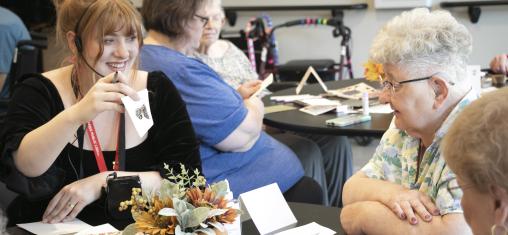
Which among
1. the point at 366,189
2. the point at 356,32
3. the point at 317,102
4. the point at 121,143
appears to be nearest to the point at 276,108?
the point at 317,102

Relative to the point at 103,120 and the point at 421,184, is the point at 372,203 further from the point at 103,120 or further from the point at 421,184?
the point at 103,120

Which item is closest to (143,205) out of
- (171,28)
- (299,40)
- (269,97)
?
(171,28)

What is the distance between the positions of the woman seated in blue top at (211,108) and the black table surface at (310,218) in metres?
0.70

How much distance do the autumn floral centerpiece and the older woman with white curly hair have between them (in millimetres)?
407

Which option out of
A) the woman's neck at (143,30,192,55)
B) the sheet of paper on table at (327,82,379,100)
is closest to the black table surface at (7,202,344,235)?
the woman's neck at (143,30,192,55)

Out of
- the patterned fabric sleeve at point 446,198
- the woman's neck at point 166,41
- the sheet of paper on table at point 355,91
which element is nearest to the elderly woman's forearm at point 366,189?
the patterned fabric sleeve at point 446,198

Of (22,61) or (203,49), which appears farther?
(22,61)

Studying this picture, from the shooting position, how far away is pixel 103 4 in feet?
6.43

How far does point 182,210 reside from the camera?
136 cm

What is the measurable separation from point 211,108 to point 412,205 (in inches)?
42.2

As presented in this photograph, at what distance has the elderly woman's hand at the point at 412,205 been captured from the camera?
1.56m

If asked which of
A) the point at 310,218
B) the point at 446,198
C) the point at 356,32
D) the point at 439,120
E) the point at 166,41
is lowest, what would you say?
the point at 356,32

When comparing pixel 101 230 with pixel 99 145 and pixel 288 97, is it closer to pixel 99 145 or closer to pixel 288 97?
pixel 99 145

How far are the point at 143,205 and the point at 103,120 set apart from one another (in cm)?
70
